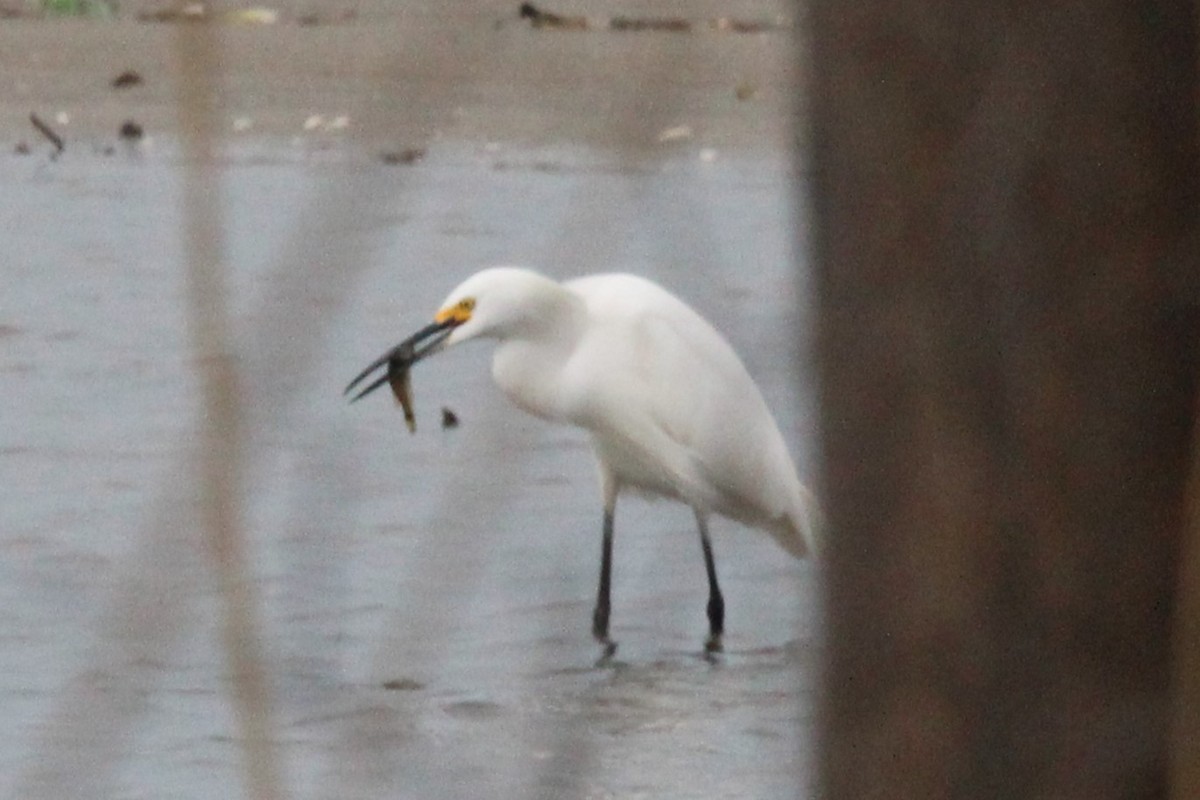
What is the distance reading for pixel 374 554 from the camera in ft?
20.9

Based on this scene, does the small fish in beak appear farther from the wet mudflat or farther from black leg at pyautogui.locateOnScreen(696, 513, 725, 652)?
black leg at pyautogui.locateOnScreen(696, 513, 725, 652)

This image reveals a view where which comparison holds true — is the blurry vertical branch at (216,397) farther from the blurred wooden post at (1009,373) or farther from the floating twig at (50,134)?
the floating twig at (50,134)

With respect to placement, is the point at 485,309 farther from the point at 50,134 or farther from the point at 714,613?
the point at 50,134

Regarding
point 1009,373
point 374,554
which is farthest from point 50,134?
point 1009,373

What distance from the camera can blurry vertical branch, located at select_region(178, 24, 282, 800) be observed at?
58.1 inches

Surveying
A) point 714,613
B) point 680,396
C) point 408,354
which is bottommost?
point 714,613

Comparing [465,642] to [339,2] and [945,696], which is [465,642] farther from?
[339,2]

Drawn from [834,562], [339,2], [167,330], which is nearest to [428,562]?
[834,562]

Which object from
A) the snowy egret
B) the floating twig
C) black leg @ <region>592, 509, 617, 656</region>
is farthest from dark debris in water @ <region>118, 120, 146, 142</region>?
black leg @ <region>592, 509, 617, 656</region>

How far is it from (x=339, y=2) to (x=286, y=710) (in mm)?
11939

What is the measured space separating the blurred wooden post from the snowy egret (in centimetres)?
447

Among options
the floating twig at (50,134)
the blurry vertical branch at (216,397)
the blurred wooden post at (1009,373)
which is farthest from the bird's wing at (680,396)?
the floating twig at (50,134)

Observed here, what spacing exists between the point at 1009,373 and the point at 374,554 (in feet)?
16.2

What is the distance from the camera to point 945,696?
1.52 m
